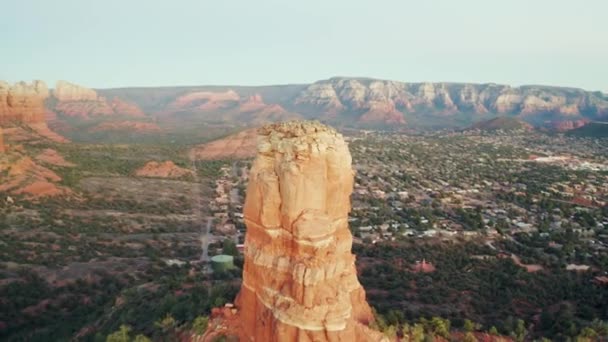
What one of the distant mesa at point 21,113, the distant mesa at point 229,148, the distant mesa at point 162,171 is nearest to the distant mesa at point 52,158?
the distant mesa at point 21,113

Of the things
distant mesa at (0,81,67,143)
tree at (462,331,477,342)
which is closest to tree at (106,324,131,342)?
tree at (462,331,477,342)

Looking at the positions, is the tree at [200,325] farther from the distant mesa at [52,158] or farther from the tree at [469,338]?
the distant mesa at [52,158]

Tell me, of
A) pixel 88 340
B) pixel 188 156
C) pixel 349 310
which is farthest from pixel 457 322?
pixel 188 156

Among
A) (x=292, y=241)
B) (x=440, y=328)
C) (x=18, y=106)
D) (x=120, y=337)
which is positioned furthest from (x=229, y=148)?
(x=292, y=241)

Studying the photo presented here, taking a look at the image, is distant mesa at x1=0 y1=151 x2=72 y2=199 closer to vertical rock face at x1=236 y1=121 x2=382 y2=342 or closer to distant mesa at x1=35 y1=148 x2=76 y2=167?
distant mesa at x1=35 y1=148 x2=76 y2=167

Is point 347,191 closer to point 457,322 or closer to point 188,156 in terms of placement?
point 457,322

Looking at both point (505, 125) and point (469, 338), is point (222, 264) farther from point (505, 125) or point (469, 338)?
point (505, 125)
